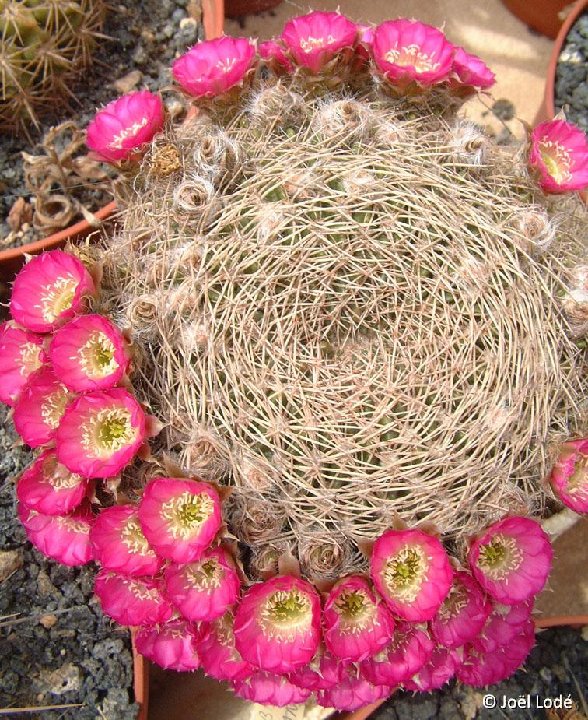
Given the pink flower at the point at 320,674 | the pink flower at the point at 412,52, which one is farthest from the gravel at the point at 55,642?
the pink flower at the point at 412,52

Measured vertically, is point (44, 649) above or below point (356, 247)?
below

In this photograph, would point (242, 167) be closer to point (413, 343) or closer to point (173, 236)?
point (173, 236)

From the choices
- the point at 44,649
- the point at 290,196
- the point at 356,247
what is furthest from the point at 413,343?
the point at 44,649

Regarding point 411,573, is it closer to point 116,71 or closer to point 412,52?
point 412,52

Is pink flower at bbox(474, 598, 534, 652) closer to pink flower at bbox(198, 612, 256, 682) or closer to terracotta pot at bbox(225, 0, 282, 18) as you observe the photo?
pink flower at bbox(198, 612, 256, 682)

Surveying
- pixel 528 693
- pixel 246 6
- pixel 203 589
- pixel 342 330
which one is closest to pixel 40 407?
pixel 203 589

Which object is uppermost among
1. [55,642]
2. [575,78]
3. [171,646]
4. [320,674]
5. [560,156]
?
[560,156]

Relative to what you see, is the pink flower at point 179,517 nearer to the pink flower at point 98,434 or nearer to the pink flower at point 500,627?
the pink flower at point 98,434
